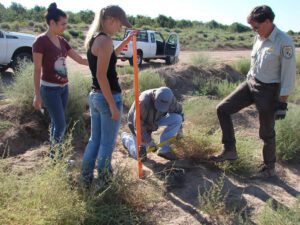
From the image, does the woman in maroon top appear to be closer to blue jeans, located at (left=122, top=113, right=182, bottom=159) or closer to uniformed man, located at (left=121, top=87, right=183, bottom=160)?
uniformed man, located at (left=121, top=87, right=183, bottom=160)

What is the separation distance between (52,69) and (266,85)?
7.26 ft

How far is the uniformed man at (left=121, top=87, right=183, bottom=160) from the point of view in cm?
494

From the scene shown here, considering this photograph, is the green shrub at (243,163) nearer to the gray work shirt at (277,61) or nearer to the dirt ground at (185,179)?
the dirt ground at (185,179)

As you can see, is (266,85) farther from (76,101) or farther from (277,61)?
(76,101)

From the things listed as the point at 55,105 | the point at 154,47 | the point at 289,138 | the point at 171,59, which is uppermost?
the point at 55,105

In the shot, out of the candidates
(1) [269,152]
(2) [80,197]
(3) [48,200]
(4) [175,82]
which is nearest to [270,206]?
(1) [269,152]

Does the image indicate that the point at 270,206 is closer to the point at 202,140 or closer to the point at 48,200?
the point at 202,140

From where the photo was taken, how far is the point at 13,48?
12.0 metres

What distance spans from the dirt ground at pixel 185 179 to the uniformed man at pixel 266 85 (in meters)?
0.24

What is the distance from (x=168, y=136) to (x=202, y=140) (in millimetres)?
464

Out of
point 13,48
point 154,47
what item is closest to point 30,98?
point 13,48

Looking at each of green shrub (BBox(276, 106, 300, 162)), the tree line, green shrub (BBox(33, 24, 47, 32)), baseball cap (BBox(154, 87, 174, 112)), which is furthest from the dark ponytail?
the tree line

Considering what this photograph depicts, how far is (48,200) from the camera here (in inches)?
131

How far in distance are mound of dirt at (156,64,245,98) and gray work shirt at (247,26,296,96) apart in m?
4.49
